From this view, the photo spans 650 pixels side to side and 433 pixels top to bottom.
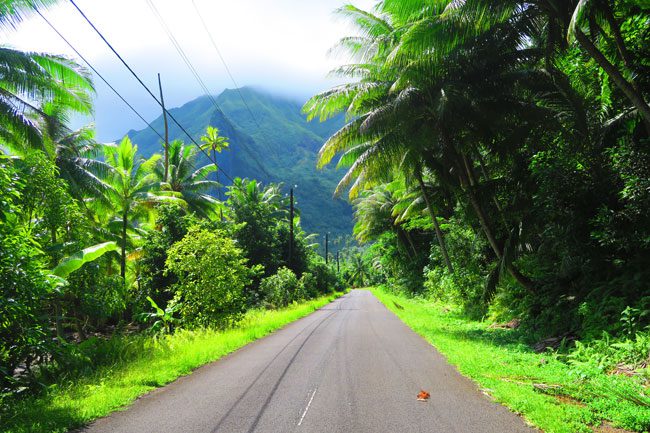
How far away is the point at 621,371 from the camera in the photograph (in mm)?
5801

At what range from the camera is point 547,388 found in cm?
520

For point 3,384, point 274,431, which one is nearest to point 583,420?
point 274,431

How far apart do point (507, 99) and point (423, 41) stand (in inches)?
170

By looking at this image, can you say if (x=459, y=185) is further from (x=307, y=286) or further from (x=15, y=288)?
(x=307, y=286)

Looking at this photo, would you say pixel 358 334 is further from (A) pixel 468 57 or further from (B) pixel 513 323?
(A) pixel 468 57

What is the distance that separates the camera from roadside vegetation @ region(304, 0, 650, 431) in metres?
6.10

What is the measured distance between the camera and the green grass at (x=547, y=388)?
4125 mm

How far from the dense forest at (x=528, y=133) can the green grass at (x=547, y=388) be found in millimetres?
1490

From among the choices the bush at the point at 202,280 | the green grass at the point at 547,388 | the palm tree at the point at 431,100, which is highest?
the palm tree at the point at 431,100

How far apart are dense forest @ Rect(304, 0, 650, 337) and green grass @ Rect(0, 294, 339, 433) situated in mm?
7364

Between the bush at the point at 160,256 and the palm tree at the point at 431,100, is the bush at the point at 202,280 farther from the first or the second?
the palm tree at the point at 431,100

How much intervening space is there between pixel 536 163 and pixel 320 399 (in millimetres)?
7072

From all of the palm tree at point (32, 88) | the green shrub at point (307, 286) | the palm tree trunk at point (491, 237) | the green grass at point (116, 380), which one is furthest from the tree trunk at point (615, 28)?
the green shrub at point (307, 286)

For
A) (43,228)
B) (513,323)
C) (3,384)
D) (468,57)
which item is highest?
(468,57)
